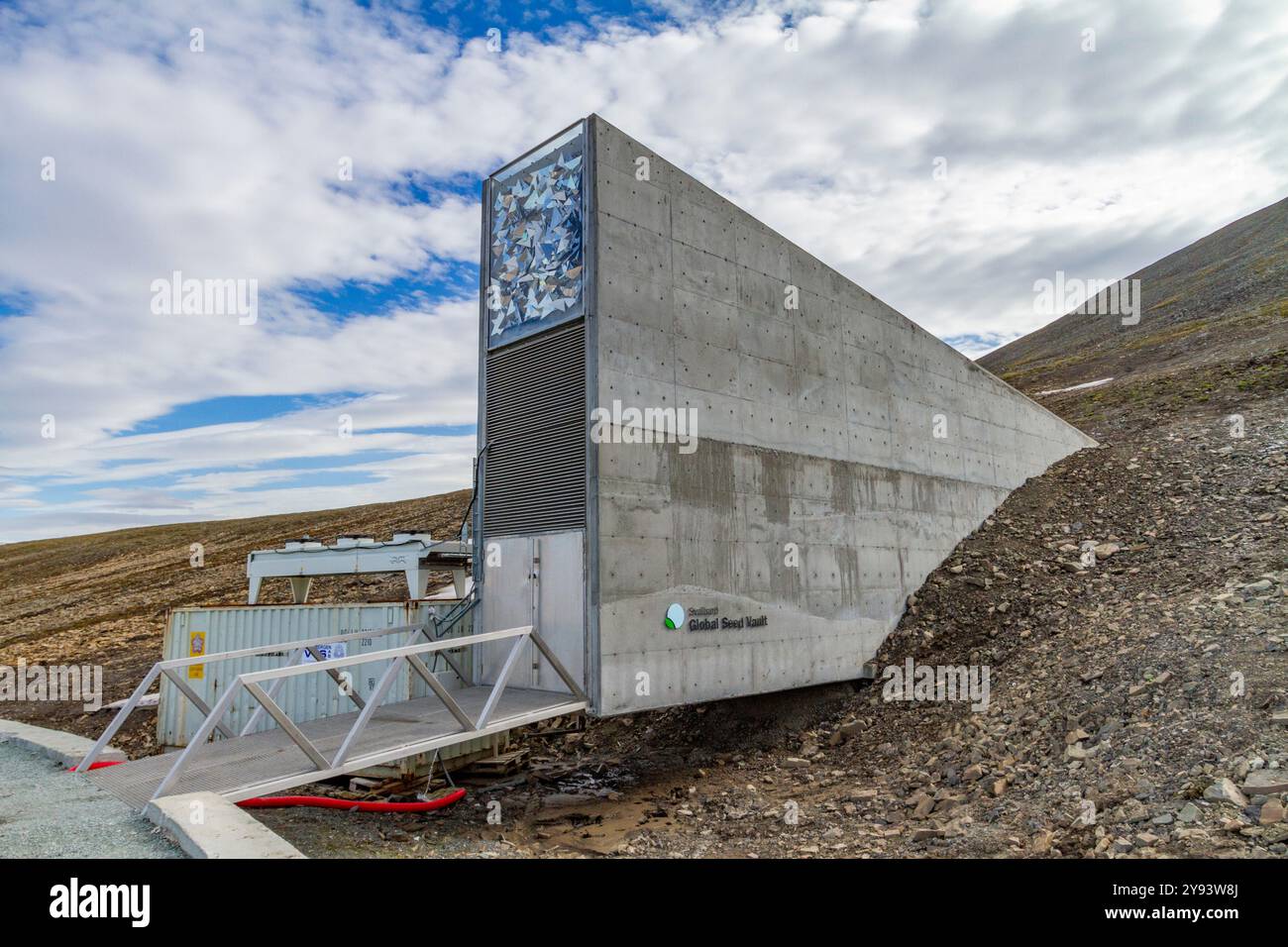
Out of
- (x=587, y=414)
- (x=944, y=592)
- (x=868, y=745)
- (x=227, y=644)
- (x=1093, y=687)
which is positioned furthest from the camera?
(x=944, y=592)

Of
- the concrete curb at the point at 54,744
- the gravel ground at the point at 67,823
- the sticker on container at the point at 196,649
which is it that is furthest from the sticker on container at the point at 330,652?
the gravel ground at the point at 67,823

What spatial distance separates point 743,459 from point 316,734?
A: 6.75m

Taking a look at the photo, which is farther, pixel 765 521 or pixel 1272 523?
pixel 1272 523

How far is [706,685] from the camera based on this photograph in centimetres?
1050

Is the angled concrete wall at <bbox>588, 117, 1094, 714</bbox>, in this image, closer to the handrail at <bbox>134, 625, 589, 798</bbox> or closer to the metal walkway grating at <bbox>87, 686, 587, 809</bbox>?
the metal walkway grating at <bbox>87, 686, 587, 809</bbox>

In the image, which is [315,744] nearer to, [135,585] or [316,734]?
[316,734]

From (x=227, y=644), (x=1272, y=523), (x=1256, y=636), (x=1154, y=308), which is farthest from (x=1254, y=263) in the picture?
(x=227, y=644)

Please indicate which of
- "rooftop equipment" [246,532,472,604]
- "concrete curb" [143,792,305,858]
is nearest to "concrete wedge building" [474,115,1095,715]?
"rooftop equipment" [246,532,472,604]

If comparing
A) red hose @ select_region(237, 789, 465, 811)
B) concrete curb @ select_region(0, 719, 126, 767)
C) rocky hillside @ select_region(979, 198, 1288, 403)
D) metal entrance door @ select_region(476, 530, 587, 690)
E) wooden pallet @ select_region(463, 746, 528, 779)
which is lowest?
wooden pallet @ select_region(463, 746, 528, 779)

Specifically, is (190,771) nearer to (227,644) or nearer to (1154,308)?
(227,644)

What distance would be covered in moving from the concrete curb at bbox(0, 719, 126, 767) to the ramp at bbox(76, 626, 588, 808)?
1058mm

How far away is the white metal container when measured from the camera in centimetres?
1159

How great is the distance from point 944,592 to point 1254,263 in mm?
55451

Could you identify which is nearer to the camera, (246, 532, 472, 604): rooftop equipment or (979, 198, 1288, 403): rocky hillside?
(246, 532, 472, 604): rooftop equipment
